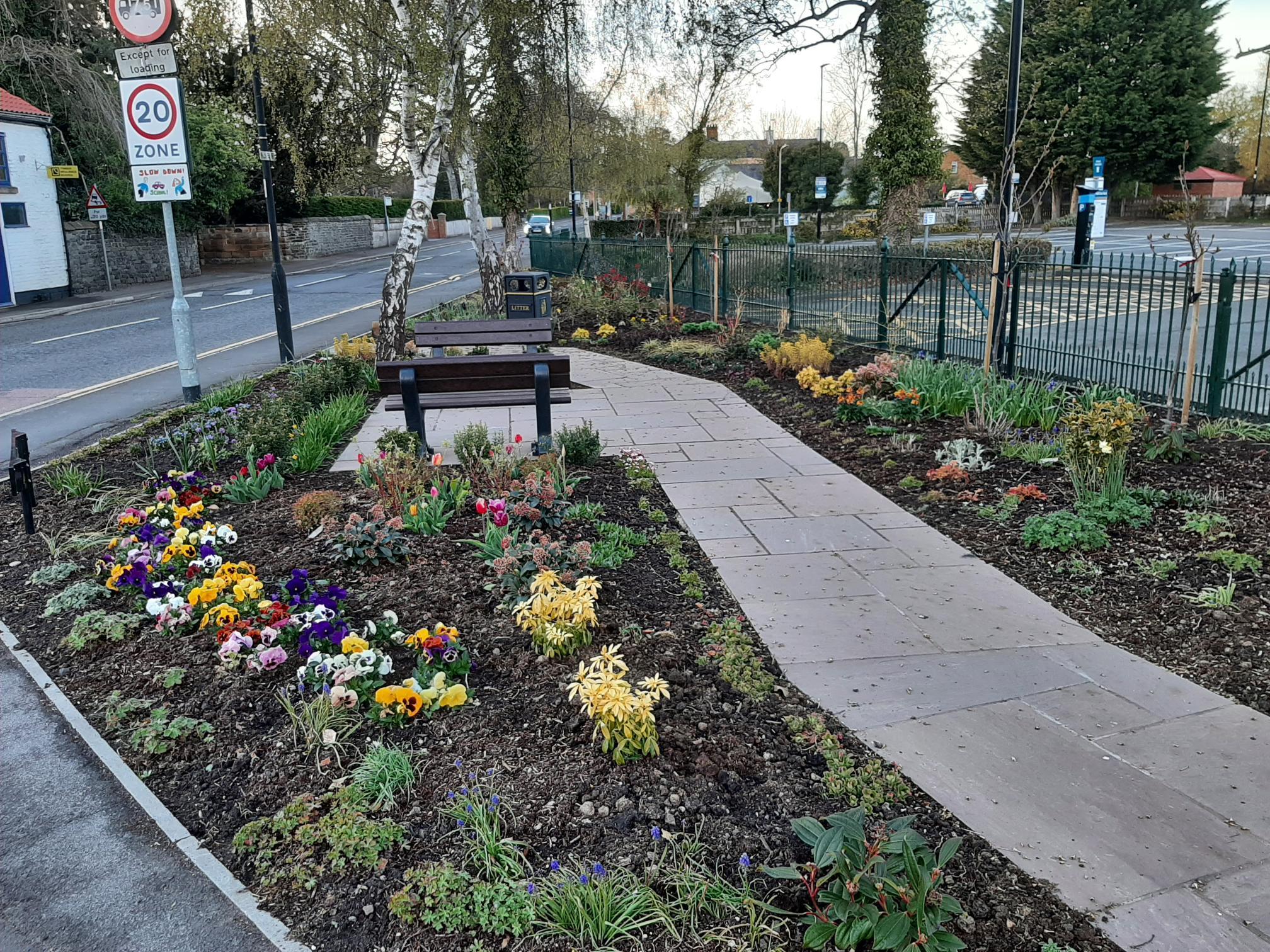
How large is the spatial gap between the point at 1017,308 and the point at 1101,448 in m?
4.23

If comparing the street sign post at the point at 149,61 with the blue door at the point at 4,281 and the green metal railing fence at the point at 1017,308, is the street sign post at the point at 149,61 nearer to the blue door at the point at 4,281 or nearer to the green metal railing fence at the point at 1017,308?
the green metal railing fence at the point at 1017,308

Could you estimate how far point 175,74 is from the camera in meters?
8.94

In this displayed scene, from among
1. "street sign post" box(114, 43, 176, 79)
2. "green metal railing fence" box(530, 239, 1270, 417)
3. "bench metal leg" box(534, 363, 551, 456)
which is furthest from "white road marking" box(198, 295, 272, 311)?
"bench metal leg" box(534, 363, 551, 456)

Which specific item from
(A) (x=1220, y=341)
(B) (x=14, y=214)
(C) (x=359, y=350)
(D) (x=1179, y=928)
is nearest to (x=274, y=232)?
(C) (x=359, y=350)

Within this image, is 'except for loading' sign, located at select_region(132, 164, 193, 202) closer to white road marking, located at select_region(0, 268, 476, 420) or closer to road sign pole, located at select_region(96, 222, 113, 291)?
white road marking, located at select_region(0, 268, 476, 420)

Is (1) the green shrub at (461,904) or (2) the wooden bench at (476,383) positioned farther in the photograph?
(2) the wooden bench at (476,383)

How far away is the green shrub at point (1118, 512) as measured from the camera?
5.77m

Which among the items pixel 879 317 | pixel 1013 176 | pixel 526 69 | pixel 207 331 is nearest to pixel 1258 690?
pixel 1013 176

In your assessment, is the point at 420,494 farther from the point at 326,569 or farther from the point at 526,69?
the point at 526,69

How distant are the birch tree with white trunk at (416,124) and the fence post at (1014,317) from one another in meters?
6.88

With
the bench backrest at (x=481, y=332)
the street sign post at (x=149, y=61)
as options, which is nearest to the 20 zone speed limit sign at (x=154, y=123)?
the street sign post at (x=149, y=61)

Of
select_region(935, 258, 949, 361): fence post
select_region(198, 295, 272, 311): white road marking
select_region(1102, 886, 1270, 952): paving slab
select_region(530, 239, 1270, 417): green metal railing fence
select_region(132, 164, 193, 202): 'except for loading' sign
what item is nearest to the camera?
select_region(1102, 886, 1270, 952): paving slab

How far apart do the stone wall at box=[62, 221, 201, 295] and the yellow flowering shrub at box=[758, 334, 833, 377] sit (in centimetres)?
1919

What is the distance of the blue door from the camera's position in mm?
23047
